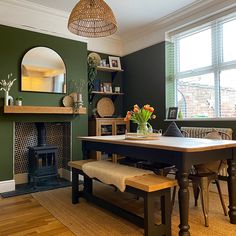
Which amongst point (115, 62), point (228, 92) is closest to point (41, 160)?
point (115, 62)

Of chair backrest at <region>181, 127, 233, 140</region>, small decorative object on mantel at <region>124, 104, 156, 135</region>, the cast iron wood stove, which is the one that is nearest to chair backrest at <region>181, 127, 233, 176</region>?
chair backrest at <region>181, 127, 233, 140</region>

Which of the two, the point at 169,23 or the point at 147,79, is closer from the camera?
the point at 169,23

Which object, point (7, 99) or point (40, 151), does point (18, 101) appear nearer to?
point (7, 99)

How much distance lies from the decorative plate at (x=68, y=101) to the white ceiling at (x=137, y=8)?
1.48m

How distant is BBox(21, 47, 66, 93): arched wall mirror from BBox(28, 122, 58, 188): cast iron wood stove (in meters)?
0.64

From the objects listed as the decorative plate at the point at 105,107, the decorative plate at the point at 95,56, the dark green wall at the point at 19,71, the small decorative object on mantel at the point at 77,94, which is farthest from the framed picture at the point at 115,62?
the small decorative object on mantel at the point at 77,94

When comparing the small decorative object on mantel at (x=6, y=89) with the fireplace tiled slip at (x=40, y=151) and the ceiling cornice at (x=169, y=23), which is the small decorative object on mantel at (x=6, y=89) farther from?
the ceiling cornice at (x=169, y=23)

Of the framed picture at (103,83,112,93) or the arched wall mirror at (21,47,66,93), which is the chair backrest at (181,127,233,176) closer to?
the framed picture at (103,83,112,93)

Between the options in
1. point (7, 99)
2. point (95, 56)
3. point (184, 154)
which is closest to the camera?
point (184, 154)

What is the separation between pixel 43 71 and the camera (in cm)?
395

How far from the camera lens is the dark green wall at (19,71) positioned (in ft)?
11.7

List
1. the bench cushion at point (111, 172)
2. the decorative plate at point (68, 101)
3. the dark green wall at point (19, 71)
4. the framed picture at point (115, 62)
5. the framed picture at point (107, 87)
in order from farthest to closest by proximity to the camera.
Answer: the framed picture at point (115, 62) < the framed picture at point (107, 87) < the decorative plate at point (68, 101) < the dark green wall at point (19, 71) < the bench cushion at point (111, 172)

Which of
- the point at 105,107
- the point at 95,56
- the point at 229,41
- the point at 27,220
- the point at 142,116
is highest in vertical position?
the point at 95,56

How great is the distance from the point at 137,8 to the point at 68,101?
1.96 metres
